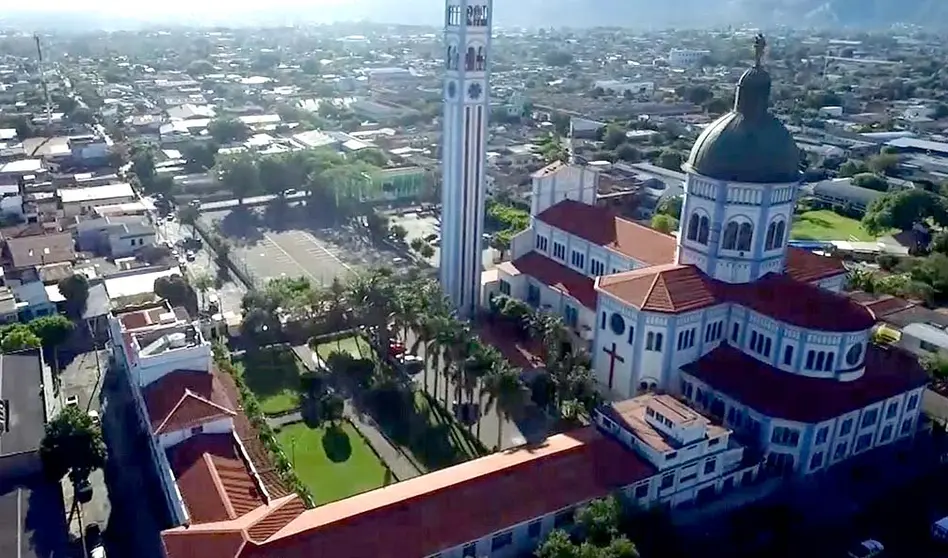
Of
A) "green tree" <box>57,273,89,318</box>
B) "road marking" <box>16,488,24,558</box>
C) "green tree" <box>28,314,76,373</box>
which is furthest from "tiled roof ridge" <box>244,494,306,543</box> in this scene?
"green tree" <box>57,273,89,318</box>

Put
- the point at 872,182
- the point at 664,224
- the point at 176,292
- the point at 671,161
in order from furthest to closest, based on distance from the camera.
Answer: the point at 671,161
the point at 872,182
the point at 664,224
the point at 176,292

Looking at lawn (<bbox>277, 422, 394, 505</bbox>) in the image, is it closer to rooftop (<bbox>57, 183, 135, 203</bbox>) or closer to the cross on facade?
the cross on facade

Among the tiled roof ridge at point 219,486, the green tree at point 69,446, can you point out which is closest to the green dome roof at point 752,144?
the tiled roof ridge at point 219,486

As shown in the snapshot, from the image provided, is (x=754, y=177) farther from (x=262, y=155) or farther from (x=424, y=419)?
(x=262, y=155)

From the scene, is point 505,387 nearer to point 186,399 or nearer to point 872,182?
point 186,399

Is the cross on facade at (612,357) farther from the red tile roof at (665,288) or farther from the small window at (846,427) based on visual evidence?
the small window at (846,427)

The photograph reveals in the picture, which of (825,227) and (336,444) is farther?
(825,227)

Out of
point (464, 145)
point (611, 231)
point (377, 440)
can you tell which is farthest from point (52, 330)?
point (611, 231)
